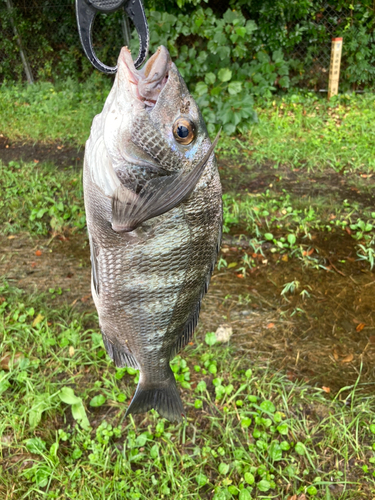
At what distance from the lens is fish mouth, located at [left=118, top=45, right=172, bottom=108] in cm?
97

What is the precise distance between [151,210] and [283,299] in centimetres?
236

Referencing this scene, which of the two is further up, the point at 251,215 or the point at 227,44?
the point at 227,44

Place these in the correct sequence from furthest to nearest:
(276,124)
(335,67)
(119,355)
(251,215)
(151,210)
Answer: (335,67) < (276,124) < (251,215) < (119,355) < (151,210)

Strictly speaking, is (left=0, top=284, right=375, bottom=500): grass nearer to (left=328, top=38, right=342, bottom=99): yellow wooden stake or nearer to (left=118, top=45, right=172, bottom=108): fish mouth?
(left=118, top=45, right=172, bottom=108): fish mouth

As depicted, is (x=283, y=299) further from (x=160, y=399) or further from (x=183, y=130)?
(x=183, y=130)

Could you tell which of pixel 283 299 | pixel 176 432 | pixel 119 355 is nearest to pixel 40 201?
pixel 283 299

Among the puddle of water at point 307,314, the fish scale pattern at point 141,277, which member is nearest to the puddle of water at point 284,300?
the puddle of water at point 307,314

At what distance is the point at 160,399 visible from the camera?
1.45 m

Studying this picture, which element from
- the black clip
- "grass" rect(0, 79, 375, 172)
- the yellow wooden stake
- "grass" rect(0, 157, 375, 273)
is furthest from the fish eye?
the yellow wooden stake

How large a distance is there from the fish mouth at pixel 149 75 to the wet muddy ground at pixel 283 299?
2.06 meters

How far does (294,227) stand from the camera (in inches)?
149

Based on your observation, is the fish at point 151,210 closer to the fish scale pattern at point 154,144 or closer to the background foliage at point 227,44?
the fish scale pattern at point 154,144

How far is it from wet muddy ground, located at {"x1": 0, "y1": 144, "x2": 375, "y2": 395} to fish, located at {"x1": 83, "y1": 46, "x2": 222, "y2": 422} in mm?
1503

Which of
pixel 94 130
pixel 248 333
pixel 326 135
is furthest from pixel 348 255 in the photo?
pixel 94 130
